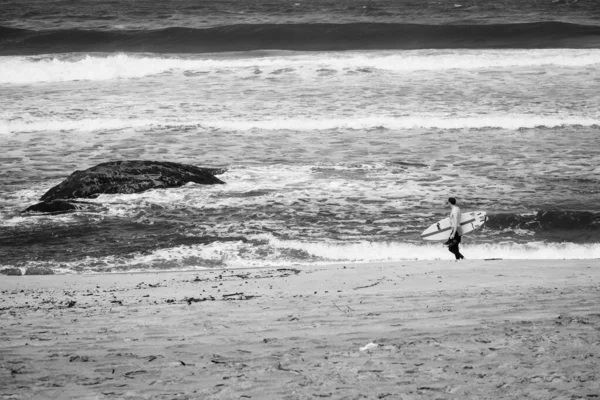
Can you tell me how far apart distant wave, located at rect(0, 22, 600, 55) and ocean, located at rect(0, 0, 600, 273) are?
147mm

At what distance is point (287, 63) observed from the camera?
1161 inches

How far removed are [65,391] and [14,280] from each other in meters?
4.68

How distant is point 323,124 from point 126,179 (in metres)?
7.44

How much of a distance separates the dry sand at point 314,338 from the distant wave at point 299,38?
1109 inches

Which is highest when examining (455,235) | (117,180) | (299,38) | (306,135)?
(299,38)

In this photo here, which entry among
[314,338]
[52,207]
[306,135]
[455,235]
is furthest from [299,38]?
[314,338]

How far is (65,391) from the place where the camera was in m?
5.21

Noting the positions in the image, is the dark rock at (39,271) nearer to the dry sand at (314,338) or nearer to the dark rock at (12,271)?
the dark rock at (12,271)

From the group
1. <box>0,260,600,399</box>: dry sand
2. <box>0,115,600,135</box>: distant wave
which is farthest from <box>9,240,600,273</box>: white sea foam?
<box>0,115,600,135</box>: distant wave

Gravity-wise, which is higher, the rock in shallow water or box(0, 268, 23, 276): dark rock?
the rock in shallow water

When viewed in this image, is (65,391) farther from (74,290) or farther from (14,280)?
(14,280)

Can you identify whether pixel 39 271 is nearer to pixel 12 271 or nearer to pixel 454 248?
pixel 12 271

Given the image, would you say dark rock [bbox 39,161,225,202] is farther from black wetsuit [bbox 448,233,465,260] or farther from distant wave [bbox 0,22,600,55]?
distant wave [bbox 0,22,600,55]

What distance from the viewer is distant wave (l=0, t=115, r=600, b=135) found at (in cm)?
1998
